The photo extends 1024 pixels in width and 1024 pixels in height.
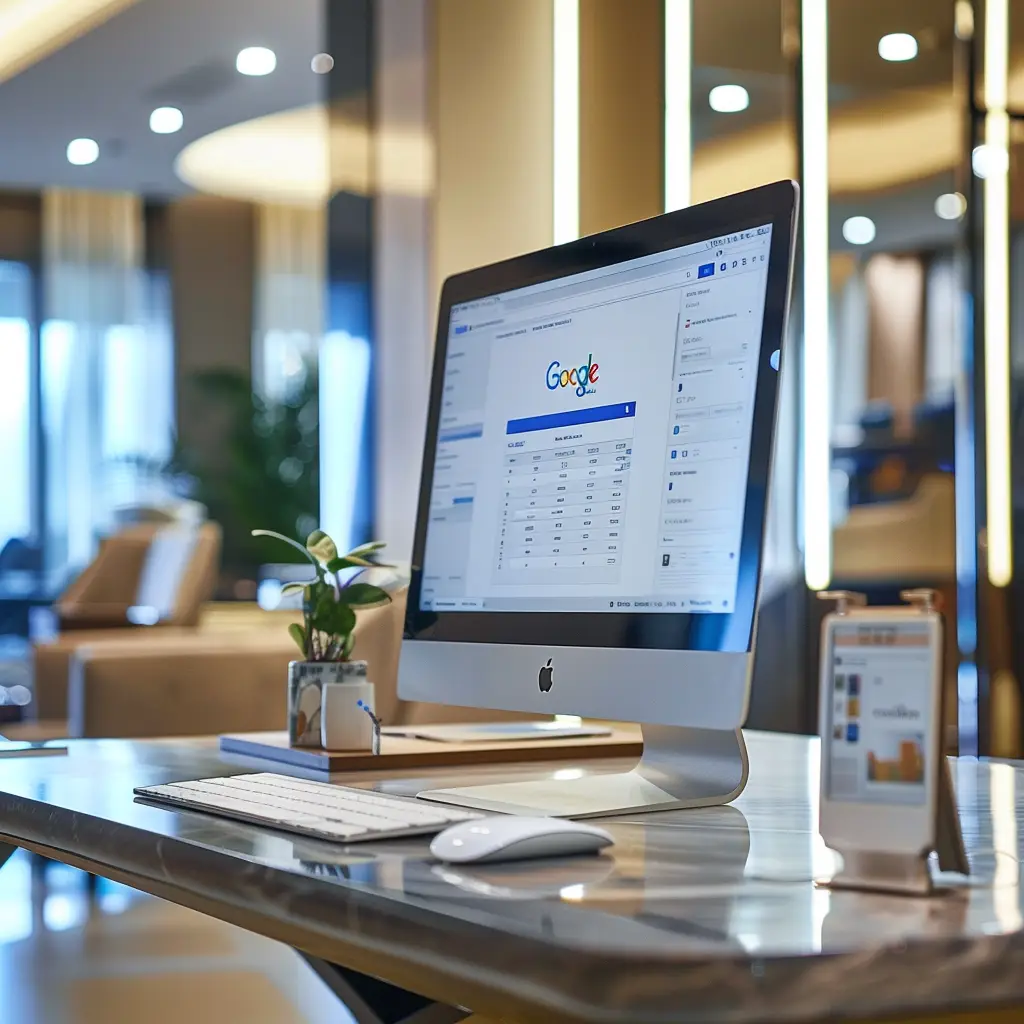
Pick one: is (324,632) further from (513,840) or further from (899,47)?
(899,47)

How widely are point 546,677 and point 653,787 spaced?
14 cm

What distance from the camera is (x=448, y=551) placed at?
1.51 m

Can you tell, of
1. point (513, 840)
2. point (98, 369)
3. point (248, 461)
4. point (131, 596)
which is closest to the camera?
point (513, 840)

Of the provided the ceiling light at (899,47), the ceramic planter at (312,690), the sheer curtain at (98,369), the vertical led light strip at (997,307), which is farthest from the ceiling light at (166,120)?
the ceramic planter at (312,690)

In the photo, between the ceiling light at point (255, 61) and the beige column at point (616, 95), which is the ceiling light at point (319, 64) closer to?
the ceiling light at point (255, 61)

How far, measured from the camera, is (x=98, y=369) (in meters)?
10.8

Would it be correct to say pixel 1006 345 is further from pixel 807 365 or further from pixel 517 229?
pixel 517 229

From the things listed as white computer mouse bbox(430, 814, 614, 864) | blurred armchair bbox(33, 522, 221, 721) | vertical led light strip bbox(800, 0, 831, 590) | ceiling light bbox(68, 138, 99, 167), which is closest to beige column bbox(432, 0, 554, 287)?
vertical led light strip bbox(800, 0, 831, 590)

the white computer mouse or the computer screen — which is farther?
the computer screen

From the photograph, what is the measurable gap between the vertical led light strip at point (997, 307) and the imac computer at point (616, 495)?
286 cm

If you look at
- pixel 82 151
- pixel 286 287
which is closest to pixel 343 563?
pixel 82 151

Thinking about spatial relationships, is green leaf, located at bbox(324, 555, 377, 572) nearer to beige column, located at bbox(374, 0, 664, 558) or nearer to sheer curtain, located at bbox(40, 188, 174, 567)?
beige column, located at bbox(374, 0, 664, 558)

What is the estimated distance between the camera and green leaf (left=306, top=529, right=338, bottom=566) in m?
1.74

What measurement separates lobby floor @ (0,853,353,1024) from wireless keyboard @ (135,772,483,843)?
179cm
